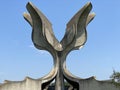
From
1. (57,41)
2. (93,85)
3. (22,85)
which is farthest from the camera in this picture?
(57,41)

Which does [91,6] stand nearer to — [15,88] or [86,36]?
[86,36]

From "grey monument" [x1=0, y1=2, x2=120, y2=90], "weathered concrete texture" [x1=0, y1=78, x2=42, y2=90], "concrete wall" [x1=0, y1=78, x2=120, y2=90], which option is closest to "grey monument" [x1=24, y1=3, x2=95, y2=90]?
"grey monument" [x1=0, y1=2, x2=120, y2=90]

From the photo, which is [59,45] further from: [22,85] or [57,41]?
[22,85]

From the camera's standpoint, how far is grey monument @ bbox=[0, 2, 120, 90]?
749 inches

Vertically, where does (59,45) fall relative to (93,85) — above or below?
above

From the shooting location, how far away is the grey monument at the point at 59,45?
1903cm

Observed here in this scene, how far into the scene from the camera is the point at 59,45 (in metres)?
20.6

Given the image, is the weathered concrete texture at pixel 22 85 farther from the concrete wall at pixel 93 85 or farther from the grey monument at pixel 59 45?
the concrete wall at pixel 93 85

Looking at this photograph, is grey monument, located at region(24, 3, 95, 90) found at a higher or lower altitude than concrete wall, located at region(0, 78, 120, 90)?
higher

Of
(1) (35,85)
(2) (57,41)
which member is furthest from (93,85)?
(2) (57,41)

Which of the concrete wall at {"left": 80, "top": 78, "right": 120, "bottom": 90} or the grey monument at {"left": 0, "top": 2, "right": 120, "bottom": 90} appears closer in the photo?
the concrete wall at {"left": 80, "top": 78, "right": 120, "bottom": 90}

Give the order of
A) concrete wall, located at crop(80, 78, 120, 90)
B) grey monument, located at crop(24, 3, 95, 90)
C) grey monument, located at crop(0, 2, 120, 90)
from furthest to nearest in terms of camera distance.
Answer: grey monument, located at crop(24, 3, 95, 90) < grey monument, located at crop(0, 2, 120, 90) < concrete wall, located at crop(80, 78, 120, 90)

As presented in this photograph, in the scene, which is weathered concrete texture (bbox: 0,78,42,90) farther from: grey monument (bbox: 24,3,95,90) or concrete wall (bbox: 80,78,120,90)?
concrete wall (bbox: 80,78,120,90)

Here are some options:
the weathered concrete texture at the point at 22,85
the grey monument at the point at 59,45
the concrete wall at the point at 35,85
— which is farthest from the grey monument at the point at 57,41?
the weathered concrete texture at the point at 22,85
